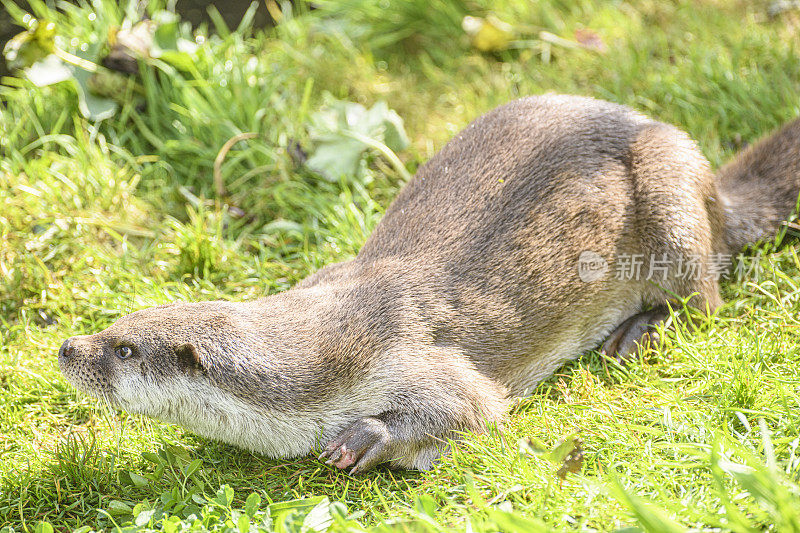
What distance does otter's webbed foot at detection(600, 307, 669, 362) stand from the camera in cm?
328

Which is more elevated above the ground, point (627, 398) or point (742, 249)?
point (742, 249)

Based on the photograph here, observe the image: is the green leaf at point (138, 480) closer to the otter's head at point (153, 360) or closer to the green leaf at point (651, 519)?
the otter's head at point (153, 360)

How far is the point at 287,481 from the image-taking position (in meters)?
2.84

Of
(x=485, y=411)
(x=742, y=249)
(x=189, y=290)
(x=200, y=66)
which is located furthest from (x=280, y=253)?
(x=742, y=249)

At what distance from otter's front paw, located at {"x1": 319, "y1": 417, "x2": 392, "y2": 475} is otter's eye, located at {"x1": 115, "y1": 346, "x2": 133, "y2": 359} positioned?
2.35ft

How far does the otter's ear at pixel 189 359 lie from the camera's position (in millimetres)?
2691

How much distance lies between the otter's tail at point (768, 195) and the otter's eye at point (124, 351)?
94.2 inches

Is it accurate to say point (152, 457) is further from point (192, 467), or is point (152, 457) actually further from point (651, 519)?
point (651, 519)

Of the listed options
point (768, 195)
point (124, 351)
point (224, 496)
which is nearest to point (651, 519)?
point (224, 496)

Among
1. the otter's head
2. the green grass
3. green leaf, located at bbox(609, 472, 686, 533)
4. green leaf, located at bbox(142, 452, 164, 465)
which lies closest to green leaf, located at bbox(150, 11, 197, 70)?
the green grass

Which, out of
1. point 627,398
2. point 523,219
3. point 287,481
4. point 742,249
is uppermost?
point 523,219

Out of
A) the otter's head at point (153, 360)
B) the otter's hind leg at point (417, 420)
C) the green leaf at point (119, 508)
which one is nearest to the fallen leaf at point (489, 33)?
the otter's hind leg at point (417, 420)

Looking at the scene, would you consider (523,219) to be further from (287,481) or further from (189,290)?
(189,290)

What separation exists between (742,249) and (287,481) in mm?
2100
